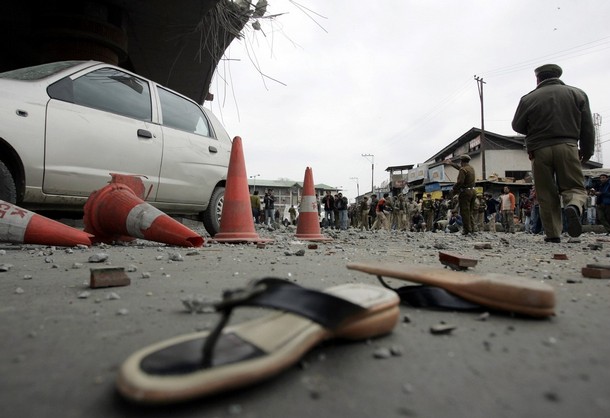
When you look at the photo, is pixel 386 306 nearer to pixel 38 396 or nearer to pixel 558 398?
pixel 558 398

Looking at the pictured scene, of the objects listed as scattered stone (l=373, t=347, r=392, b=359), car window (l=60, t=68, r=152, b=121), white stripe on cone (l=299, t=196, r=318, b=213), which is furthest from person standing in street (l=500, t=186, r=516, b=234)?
scattered stone (l=373, t=347, r=392, b=359)

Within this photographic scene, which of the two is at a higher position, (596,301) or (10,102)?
(10,102)

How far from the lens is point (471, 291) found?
49.3 inches

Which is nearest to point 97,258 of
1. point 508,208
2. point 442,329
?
point 442,329

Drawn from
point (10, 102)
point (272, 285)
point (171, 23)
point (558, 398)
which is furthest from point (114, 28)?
point (558, 398)

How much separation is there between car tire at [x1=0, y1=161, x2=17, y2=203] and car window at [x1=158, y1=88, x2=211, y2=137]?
1.58m

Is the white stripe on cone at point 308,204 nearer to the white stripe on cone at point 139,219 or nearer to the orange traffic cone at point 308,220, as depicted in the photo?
the orange traffic cone at point 308,220

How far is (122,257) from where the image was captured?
2.69 m

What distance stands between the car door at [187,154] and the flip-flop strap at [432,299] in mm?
3250

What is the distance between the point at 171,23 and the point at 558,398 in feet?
23.2

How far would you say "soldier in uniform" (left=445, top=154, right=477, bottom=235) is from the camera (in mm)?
7250

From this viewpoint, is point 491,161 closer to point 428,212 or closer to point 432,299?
point 428,212

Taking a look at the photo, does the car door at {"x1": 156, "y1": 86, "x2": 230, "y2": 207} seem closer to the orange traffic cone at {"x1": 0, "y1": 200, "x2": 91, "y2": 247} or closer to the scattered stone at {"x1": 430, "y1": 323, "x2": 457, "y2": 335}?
the orange traffic cone at {"x1": 0, "y1": 200, "x2": 91, "y2": 247}

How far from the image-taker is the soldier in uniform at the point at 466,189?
725 cm
